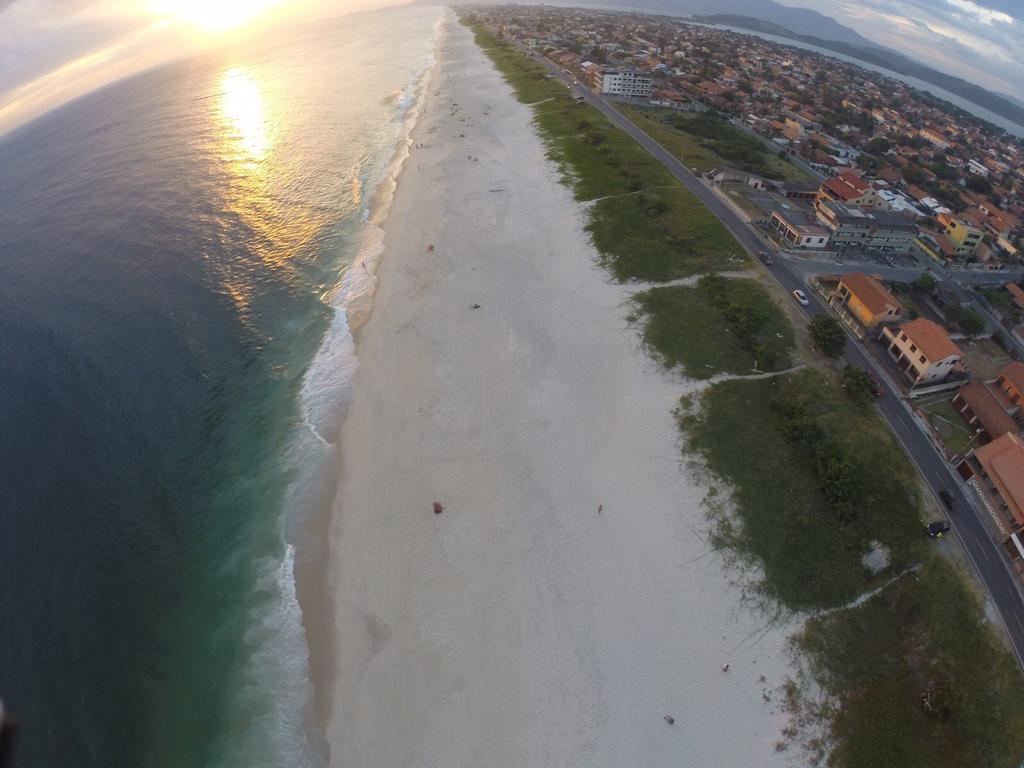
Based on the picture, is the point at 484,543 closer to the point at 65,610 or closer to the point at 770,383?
the point at 65,610

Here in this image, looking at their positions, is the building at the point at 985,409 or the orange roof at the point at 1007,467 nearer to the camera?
the orange roof at the point at 1007,467

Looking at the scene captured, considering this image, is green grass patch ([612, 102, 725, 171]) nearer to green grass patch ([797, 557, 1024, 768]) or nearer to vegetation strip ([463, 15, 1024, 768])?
vegetation strip ([463, 15, 1024, 768])

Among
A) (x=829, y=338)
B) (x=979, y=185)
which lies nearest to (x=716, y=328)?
→ (x=829, y=338)

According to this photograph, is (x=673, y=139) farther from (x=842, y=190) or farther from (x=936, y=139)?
(x=936, y=139)

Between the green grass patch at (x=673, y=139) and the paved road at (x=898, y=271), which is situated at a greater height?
the green grass patch at (x=673, y=139)

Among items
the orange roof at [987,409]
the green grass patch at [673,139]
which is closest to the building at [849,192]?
the green grass patch at [673,139]

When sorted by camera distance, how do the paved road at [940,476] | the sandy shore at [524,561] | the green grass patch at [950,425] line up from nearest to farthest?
the sandy shore at [524,561] < the paved road at [940,476] < the green grass patch at [950,425]

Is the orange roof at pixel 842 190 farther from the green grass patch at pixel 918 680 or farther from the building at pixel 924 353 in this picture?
the green grass patch at pixel 918 680
